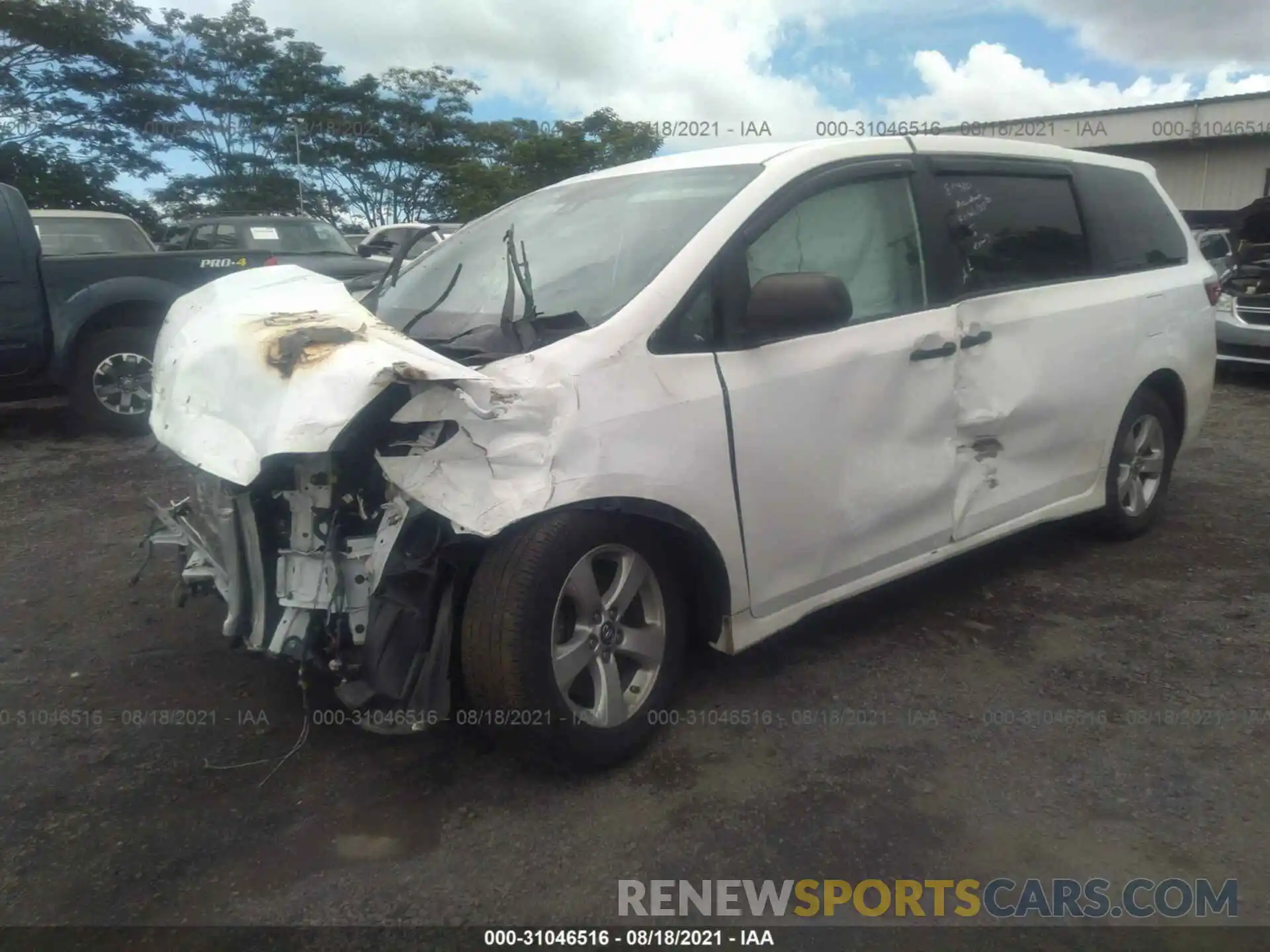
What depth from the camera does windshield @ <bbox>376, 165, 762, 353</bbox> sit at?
10.2 feet

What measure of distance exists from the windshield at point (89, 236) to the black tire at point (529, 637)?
7.45 metres

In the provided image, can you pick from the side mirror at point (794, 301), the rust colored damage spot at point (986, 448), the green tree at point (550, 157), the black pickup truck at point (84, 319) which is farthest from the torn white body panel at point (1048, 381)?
the green tree at point (550, 157)

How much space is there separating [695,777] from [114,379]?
6.28m

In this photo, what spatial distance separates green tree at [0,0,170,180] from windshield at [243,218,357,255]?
14319 mm

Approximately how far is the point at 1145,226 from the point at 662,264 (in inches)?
115

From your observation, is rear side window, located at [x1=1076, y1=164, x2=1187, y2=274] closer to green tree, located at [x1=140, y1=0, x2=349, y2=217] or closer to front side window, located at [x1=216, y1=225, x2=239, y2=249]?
front side window, located at [x1=216, y1=225, x2=239, y2=249]

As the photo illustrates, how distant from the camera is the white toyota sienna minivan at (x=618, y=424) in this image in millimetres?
2670

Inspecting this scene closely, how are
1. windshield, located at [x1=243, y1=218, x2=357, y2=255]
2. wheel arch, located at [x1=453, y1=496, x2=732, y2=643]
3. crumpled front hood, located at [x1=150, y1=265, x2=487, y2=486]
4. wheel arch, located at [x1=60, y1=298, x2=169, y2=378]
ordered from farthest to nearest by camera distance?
windshield, located at [x1=243, y1=218, x2=357, y2=255] → wheel arch, located at [x1=60, y1=298, x2=169, y2=378] → wheel arch, located at [x1=453, y1=496, x2=732, y2=643] → crumpled front hood, located at [x1=150, y1=265, x2=487, y2=486]

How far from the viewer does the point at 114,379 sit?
7516 millimetres

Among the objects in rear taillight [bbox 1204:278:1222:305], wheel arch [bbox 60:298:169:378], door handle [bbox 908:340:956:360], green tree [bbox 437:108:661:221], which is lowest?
door handle [bbox 908:340:956:360]

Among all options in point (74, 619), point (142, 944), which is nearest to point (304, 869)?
point (142, 944)

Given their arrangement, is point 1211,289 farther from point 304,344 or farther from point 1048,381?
point 304,344

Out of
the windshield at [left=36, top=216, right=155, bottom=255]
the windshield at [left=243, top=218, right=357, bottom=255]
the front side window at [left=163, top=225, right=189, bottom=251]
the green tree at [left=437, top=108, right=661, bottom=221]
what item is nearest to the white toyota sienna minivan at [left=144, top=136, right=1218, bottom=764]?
the windshield at [left=36, top=216, right=155, bottom=255]

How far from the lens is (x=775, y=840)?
2.65 meters
